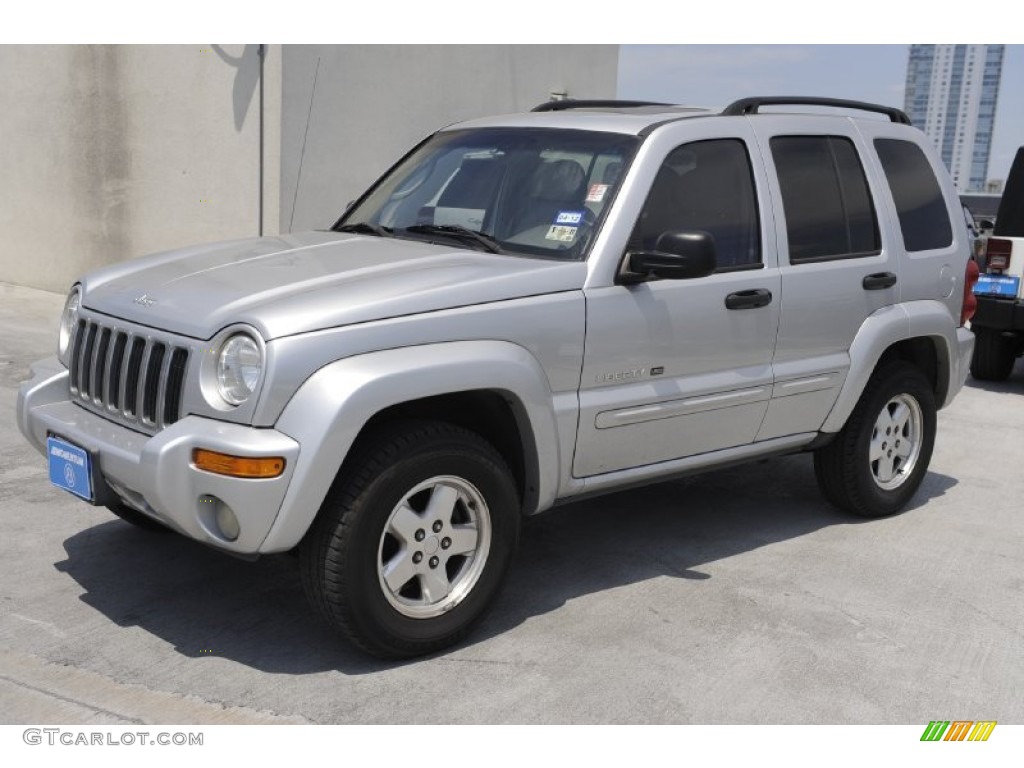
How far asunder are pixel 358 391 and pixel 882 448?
125 inches

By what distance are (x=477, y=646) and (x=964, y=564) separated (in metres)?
2.44

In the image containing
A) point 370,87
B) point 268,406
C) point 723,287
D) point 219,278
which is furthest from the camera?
point 370,87

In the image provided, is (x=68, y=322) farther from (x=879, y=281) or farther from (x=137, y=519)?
(x=879, y=281)

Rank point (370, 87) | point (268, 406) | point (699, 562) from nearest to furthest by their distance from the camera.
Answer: point (268, 406) → point (699, 562) → point (370, 87)

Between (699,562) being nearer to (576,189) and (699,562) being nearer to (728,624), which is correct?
(728,624)

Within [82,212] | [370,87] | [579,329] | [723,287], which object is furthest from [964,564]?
[82,212]

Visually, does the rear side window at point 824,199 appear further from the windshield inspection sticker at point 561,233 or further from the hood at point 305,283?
the hood at point 305,283

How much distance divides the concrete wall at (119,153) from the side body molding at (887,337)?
647 cm

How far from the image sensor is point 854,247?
5.47 meters

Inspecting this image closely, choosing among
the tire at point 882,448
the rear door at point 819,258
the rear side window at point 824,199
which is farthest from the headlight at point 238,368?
the tire at point 882,448

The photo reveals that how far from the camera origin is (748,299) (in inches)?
193

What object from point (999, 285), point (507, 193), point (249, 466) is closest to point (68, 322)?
point (249, 466)

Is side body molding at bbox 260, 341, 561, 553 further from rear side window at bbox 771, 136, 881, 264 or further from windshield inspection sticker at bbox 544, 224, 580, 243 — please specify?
rear side window at bbox 771, 136, 881, 264
